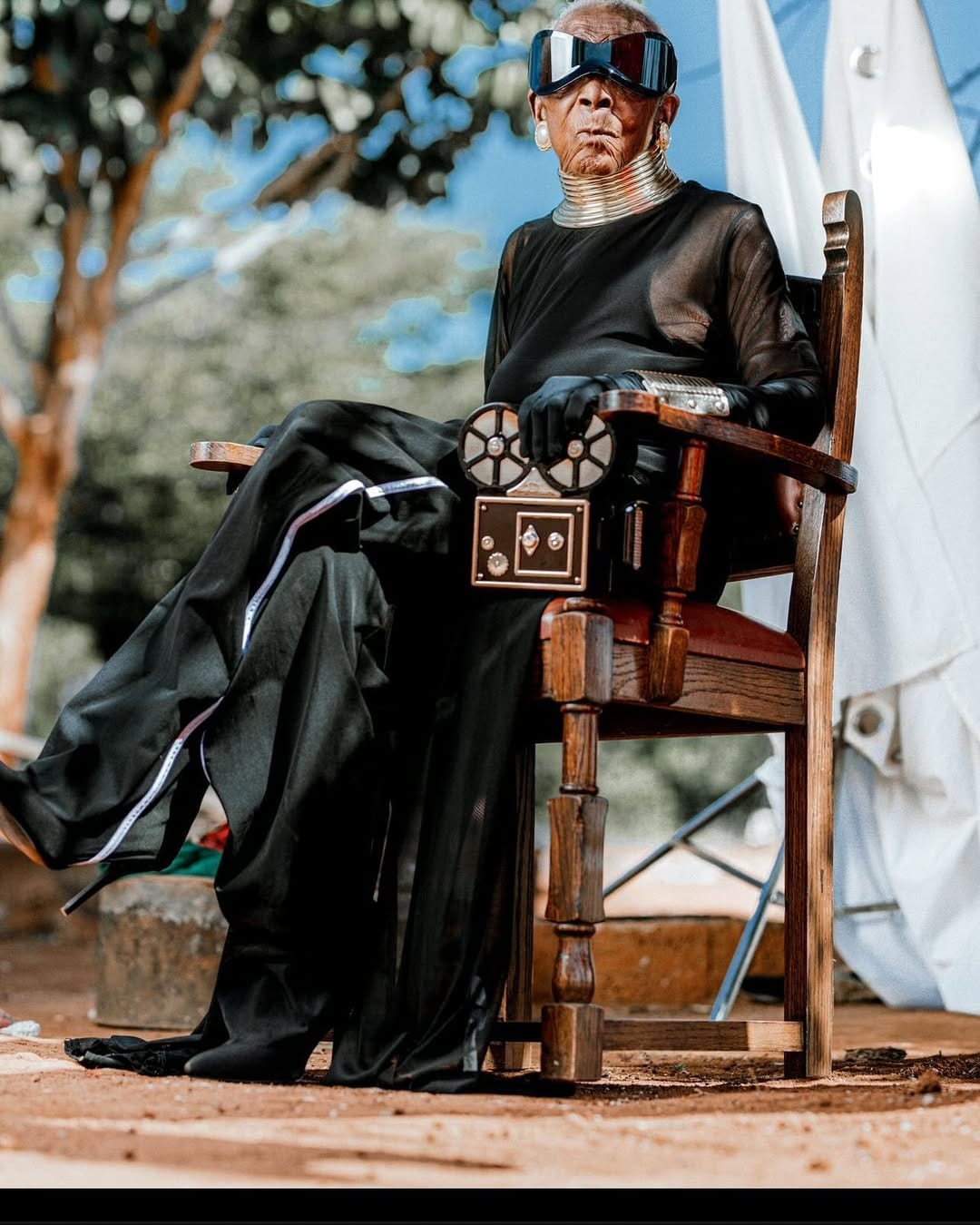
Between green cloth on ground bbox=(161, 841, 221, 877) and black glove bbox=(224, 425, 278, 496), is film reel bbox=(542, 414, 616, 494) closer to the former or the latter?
black glove bbox=(224, 425, 278, 496)

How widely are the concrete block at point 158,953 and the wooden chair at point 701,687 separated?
1277 mm

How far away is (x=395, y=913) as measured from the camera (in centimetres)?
264

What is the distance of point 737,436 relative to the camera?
103 inches

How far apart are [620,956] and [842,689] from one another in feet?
5.48

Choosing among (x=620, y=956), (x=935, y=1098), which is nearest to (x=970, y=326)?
(x=935, y=1098)

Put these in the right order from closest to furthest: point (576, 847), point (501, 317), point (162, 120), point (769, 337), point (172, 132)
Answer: point (576, 847), point (769, 337), point (501, 317), point (162, 120), point (172, 132)

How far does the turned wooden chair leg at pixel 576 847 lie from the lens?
2.43 metres

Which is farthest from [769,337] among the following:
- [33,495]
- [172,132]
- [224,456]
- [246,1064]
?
[33,495]

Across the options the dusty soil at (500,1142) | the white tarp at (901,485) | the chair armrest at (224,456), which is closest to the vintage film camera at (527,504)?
the chair armrest at (224,456)

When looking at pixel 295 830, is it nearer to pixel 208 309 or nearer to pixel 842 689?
pixel 842 689

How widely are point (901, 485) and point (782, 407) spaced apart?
3.07 ft

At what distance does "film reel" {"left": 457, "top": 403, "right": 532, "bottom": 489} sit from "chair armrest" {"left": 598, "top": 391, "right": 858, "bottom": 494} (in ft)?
0.53

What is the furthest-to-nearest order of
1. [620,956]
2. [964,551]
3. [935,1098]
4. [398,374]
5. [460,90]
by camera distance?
[398,374] → [460,90] → [620,956] → [964,551] → [935,1098]

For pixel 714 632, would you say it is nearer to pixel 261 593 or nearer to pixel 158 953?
Answer: pixel 261 593
